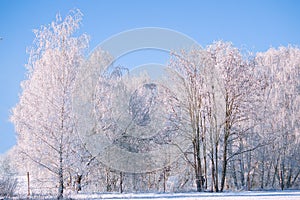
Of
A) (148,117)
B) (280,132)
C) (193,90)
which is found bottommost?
(280,132)

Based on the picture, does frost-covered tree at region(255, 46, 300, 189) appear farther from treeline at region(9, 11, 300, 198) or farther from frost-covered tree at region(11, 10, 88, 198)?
frost-covered tree at region(11, 10, 88, 198)

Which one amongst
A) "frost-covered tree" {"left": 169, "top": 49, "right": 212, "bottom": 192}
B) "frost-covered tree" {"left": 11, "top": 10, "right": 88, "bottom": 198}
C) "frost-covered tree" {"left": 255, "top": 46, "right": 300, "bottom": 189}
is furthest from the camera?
"frost-covered tree" {"left": 255, "top": 46, "right": 300, "bottom": 189}

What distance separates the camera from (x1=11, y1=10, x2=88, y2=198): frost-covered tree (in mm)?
15812

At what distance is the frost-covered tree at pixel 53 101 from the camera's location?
15.8 metres

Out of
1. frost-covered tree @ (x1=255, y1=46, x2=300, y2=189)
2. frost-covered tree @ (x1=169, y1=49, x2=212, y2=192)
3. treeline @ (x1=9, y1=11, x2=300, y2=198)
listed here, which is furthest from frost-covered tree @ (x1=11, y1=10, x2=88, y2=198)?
frost-covered tree @ (x1=255, y1=46, x2=300, y2=189)

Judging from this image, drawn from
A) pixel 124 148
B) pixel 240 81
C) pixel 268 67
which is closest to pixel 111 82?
pixel 124 148

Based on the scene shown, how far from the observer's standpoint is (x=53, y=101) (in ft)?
51.9

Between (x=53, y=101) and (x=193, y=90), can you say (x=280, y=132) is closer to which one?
(x=193, y=90)

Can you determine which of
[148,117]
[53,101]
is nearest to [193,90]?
[148,117]

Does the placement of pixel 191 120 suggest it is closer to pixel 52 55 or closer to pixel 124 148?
pixel 124 148

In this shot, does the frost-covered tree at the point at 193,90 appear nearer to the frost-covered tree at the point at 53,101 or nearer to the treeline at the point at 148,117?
the treeline at the point at 148,117

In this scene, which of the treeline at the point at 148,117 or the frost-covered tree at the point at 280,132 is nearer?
the treeline at the point at 148,117

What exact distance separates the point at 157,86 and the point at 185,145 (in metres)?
3.77

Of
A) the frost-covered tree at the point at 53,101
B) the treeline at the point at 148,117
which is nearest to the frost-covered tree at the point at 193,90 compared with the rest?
the treeline at the point at 148,117
